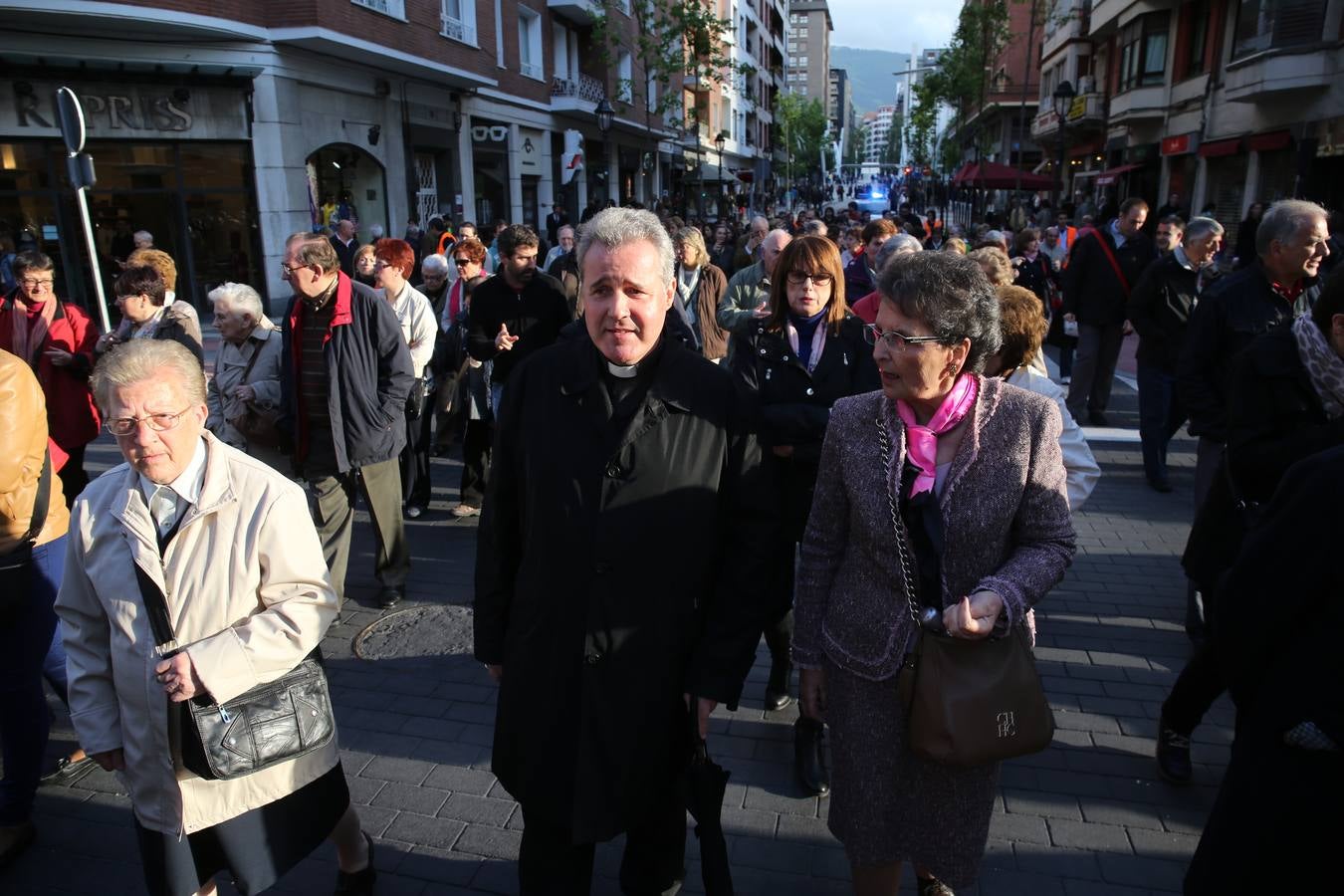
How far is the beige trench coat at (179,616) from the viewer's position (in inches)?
90.4

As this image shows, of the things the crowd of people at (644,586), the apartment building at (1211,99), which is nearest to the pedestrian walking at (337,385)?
the crowd of people at (644,586)

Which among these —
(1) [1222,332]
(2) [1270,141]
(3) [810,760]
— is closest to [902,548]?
(3) [810,760]

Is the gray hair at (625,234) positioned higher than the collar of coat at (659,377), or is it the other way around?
the gray hair at (625,234)

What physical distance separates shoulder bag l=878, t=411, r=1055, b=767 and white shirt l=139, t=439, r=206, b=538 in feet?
6.52

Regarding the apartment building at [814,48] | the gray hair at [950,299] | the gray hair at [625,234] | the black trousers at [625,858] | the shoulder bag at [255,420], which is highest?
the apartment building at [814,48]

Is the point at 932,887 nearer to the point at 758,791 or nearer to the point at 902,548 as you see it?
the point at 758,791

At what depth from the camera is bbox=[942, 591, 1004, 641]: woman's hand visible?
2.16 m

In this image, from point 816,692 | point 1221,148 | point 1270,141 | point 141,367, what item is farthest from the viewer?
point 1221,148

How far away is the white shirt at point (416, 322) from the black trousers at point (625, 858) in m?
4.41

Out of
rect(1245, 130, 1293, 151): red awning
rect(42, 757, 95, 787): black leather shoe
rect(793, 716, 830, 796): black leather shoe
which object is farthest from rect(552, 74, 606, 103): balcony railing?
rect(793, 716, 830, 796): black leather shoe

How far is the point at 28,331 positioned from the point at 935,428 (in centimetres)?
539

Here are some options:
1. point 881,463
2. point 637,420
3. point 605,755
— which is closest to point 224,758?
point 605,755

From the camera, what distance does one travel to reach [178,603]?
2.32 metres

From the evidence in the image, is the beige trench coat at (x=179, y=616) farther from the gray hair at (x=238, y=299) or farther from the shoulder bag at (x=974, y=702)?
the gray hair at (x=238, y=299)
